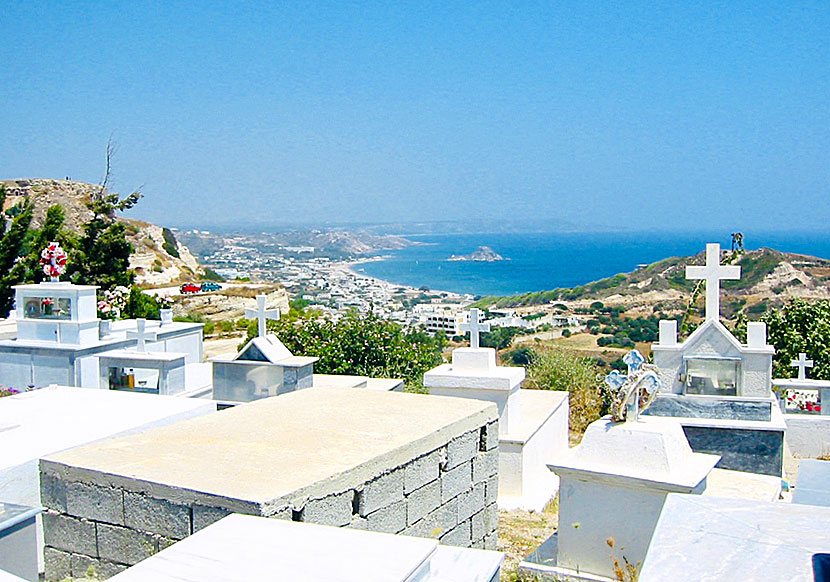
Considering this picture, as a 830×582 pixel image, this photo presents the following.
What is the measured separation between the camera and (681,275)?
38.5 metres

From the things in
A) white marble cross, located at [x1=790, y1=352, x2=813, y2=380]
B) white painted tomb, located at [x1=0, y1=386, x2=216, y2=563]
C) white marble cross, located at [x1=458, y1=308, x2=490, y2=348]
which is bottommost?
white marble cross, located at [x1=790, y1=352, x2=813, y2=380]

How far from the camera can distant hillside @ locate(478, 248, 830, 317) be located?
30953 mm

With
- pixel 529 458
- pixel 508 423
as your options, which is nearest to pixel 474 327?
pixel 508 423

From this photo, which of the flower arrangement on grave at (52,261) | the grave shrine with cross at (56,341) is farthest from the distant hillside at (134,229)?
the flower arrangement on grave at (52,261)

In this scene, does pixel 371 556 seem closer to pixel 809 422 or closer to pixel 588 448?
pixel 588 448

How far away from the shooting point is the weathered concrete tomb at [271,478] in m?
4.05

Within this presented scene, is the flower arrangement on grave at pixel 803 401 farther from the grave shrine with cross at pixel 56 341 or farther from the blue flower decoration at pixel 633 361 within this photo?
the grave shrine with cross at pixel 56 341

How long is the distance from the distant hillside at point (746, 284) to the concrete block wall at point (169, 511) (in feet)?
73.6

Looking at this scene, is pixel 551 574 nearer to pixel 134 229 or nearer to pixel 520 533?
pixel 520 533

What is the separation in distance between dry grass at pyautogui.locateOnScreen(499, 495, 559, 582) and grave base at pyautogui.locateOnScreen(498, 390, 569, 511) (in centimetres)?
20

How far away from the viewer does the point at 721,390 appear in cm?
1006

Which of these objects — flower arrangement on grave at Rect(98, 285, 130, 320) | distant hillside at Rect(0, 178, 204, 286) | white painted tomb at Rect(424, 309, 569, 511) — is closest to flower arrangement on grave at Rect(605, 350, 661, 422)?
white painted tomb at Rect(424, 309, 569, 511)

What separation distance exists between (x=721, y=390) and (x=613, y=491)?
463cm

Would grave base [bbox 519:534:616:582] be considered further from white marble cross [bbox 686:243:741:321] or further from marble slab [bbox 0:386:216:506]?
white marble cross [bbox 686:243:741:321]
